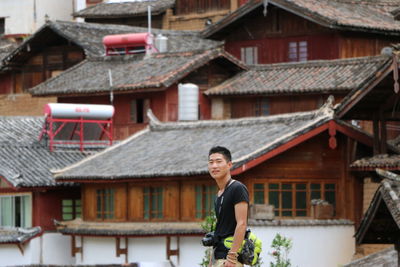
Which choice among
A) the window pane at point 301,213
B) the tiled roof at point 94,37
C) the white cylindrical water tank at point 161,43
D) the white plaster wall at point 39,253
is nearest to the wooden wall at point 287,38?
the tiled roof at point 94,37

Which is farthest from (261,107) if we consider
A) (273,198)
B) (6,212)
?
(273,198)

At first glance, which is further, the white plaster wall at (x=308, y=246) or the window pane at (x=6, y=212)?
the window pane at (x=6, y=212)

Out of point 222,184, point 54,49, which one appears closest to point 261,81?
point 54,49

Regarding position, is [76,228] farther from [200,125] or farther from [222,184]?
[222,184]

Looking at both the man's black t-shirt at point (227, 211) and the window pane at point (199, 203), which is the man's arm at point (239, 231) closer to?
the man's black t-shirt at point (227, 211)

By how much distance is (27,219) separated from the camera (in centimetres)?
5016

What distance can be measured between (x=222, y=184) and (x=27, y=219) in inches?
1298

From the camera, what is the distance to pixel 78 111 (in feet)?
173

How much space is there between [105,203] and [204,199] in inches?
194

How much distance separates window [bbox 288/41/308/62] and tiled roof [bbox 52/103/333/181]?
1008 centimetres

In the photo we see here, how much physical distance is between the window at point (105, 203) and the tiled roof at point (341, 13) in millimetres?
11794

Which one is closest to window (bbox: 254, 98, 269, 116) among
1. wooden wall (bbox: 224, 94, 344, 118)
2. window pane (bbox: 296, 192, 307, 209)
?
wooden wall (bbox: 224, 94, 344, 118)

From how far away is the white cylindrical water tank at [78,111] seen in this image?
172 ft

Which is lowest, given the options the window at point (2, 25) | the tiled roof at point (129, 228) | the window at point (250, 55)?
the tiled roof at point (129, 228)
